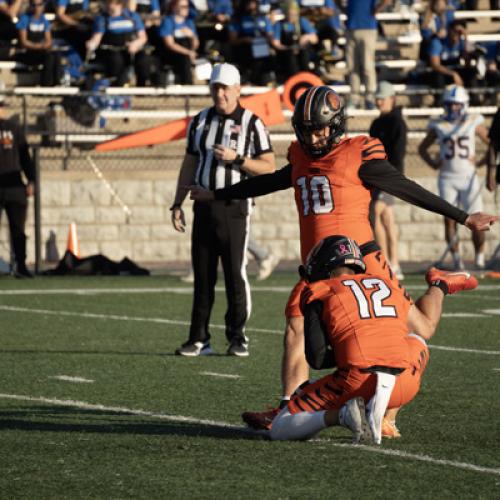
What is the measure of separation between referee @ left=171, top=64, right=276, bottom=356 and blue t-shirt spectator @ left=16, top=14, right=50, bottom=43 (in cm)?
1050

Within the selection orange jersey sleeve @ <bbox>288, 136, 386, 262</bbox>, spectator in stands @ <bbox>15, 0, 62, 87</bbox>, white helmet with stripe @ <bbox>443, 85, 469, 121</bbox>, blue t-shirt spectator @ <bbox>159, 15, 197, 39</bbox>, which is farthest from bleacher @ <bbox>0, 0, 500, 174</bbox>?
orange jersey sleeve @ <bbox>288, 136, 386, 262</bbox>

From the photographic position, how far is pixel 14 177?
17016mm

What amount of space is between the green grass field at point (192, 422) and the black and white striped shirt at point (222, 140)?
1.21m

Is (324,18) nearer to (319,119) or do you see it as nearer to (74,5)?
(74,5)

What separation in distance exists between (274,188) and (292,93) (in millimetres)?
12194

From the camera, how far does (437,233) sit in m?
20.5

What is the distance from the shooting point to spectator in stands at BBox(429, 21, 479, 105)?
22.3 metres

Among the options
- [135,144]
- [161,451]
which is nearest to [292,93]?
[135,144]

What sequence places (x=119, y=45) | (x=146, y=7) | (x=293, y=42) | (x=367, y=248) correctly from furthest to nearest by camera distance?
(x=293, y=42) < (x=146, y=7) < (x=119, y=45) < (x=367, y=248)

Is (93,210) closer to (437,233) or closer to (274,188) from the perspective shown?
(437,233)

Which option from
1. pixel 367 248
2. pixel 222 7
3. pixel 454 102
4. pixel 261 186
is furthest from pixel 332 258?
pixel 222 7

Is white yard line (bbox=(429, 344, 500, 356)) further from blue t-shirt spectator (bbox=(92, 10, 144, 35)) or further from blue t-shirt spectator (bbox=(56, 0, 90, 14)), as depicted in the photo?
blue t-shirt spectator (bbox=(56, 0, 90, 14))

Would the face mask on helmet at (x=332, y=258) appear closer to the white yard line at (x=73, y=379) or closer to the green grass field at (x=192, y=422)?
the green grass field at (x=192, y=422)

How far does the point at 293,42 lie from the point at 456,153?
5.62 m
